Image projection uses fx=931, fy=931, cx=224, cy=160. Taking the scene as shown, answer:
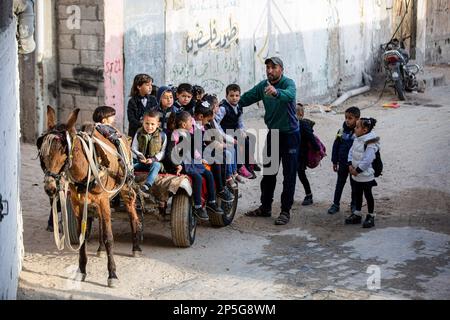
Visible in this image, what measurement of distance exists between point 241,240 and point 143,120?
1854mm

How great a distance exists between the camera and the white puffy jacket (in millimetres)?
11211

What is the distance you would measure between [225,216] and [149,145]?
164 cm

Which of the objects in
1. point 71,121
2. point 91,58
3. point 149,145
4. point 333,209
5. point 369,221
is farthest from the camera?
point 91,58

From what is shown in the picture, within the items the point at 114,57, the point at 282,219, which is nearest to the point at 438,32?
the point at 114,57

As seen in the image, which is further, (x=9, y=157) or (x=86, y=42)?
(x=86, y=42)

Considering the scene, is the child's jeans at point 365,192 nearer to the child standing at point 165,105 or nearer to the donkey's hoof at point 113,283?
the child standing at point 165,105

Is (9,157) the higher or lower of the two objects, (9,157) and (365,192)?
the higher

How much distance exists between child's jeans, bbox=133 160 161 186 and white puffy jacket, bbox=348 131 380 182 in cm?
264

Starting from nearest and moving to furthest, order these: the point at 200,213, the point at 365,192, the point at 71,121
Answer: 1. the point at 71,121
2. the point at 200,213
3. the point at 365,192

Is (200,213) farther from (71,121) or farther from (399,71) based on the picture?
(399,71)

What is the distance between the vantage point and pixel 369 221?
1132 centimetres

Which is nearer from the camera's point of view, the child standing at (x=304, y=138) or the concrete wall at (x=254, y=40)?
the child standing at (x=304, y=138)

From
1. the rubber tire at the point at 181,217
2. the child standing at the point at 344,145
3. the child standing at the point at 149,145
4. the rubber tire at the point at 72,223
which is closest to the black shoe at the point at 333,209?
the child standing at the point at 344,145

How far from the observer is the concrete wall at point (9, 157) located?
7.50m
